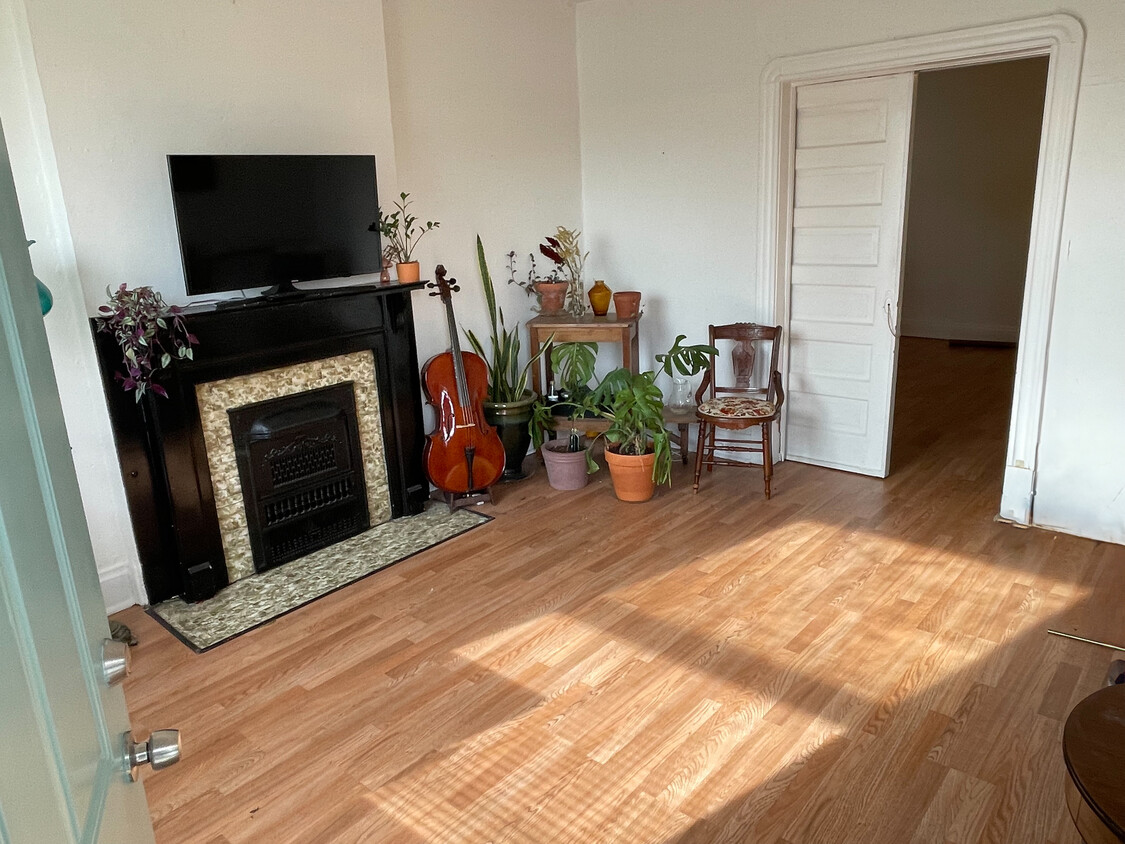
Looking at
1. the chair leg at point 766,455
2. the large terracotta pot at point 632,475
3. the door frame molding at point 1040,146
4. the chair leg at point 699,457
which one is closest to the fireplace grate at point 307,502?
the large terracotta pot at point 632,475

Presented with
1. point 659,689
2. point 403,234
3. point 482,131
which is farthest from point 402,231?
point 659,689

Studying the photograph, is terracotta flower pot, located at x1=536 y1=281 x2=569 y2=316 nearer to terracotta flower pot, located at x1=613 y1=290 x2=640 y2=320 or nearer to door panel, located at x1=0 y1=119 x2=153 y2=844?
terracotta flower pot, located at x1=613 y1=290 x2=640 y2=320

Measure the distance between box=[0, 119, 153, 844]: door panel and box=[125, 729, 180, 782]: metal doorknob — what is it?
15mm

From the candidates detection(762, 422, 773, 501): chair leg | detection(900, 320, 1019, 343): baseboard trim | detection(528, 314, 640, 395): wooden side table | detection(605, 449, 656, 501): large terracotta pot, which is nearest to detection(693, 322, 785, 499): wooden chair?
detection(762, 422, 773, 501): chair leg

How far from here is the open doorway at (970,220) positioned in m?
7.07

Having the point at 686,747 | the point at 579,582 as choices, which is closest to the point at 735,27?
the point at 579,582

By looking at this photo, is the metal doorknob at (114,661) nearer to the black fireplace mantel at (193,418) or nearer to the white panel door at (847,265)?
the black fireplace mantel at (193,418)

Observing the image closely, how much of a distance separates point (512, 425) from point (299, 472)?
1185mm

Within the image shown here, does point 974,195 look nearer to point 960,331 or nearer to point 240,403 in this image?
point 960,331

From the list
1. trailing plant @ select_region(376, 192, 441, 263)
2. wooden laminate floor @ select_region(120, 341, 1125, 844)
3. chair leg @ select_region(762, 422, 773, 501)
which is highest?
trailing plant @ select_region(376, 192, 441, 263)

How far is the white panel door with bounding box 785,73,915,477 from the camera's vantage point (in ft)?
13.1

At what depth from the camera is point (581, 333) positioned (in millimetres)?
4562

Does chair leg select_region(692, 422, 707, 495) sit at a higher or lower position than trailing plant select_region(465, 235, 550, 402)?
lower

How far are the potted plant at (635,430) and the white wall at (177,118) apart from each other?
933mm
